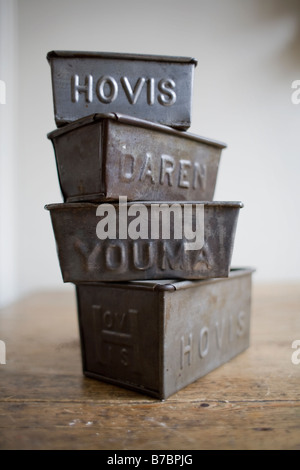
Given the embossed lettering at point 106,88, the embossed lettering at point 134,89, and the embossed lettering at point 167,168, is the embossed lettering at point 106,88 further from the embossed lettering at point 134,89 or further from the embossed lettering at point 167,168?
the embossed lettering at point 167,168

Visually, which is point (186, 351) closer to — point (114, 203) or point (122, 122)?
point (114, 203)

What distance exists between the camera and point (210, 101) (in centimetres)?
225

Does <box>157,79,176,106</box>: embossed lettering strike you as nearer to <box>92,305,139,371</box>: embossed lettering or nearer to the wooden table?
<box>92,305,139,371</box>: embossed lettering

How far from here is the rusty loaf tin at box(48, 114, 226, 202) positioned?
73cm

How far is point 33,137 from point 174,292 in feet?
5.59

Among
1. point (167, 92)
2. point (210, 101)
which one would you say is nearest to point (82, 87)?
point (167, 92)

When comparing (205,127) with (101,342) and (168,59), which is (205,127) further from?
(101,342)

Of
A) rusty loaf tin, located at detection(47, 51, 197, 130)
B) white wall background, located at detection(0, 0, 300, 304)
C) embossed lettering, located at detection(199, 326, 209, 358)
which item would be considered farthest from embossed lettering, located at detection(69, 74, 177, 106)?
white wall background, located at detection(0, 0, 300, 304)

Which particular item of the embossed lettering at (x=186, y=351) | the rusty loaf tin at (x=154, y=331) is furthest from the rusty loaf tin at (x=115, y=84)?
the embossed lettering at (x=186, y=351)

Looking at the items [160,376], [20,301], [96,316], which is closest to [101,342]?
[96,316]

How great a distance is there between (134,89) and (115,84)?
0.04m

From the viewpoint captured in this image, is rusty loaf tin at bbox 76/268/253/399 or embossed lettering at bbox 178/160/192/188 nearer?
rusty loaf tin at bbox 76/268/253/399

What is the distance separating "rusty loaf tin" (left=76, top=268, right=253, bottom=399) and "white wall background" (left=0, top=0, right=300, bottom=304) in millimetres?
1318
